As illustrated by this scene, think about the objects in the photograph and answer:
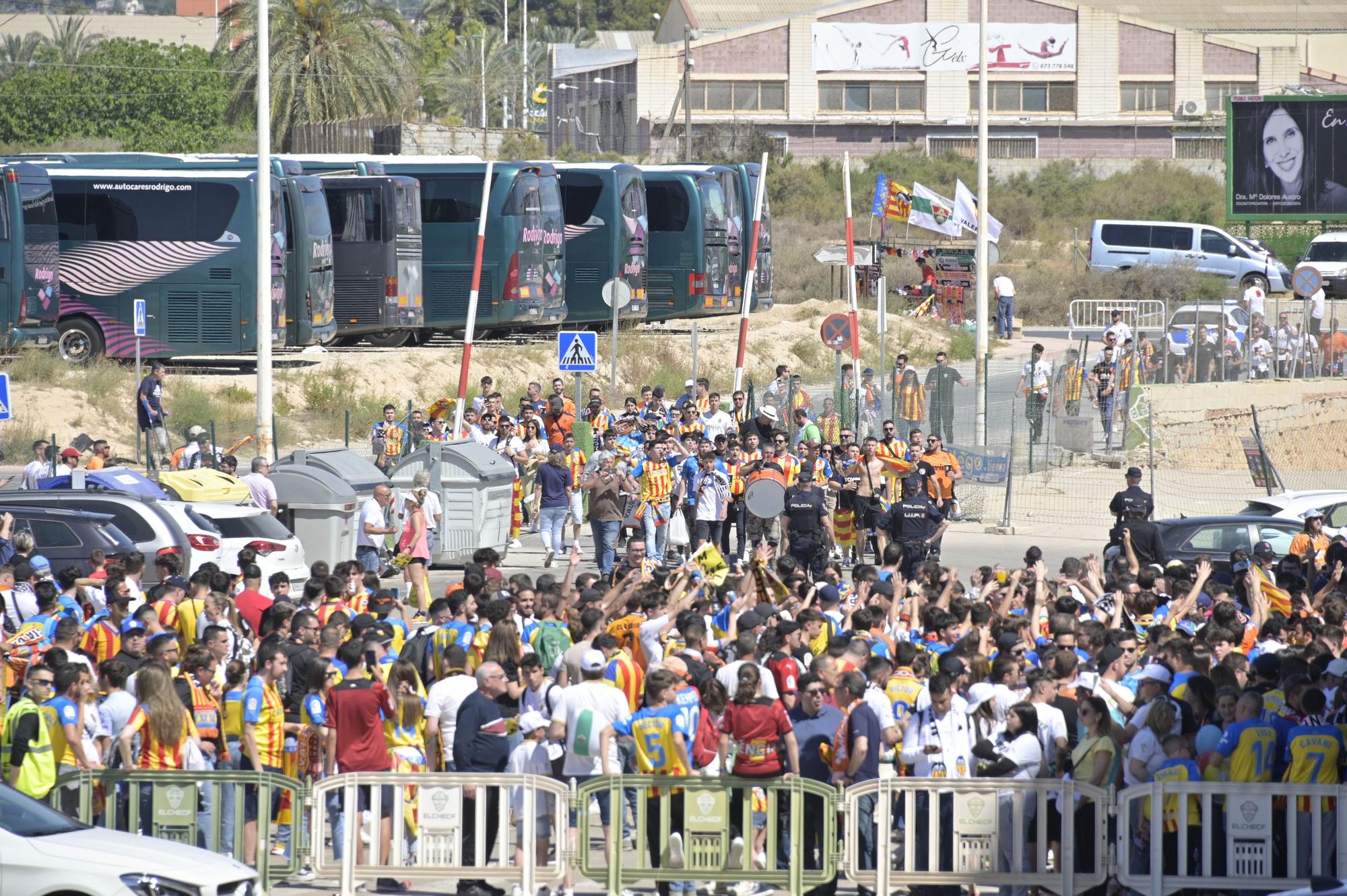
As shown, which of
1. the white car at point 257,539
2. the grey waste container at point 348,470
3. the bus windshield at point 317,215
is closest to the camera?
the white car at point 257,539

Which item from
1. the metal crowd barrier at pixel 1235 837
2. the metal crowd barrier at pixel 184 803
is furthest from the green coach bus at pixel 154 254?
the metal crowd barrier at pixel 1235 837

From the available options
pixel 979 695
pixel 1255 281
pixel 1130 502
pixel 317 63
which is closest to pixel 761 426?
pixel 1130 502

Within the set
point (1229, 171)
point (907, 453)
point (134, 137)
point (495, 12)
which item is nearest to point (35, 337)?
point (907, 453)

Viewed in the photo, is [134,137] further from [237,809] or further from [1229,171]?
[237,809]

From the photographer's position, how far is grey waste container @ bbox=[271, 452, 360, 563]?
60.7 ft

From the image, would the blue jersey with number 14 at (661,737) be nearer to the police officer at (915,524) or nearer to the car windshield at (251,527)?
the car windshield at (251,527)

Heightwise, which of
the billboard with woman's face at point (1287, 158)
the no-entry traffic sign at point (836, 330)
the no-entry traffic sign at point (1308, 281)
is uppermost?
the billboard with woman's face at point (1287, 158)

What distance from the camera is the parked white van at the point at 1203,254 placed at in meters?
47.8

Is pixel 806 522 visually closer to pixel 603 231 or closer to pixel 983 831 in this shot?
pixel 983 831

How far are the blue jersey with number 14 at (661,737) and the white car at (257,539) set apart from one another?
26.2 feet

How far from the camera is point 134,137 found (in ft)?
240

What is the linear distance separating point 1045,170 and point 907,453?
52.1 metres

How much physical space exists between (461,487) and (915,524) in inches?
195

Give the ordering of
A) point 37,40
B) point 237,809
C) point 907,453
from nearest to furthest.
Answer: point 237,809, point 907,453, point 37,40
